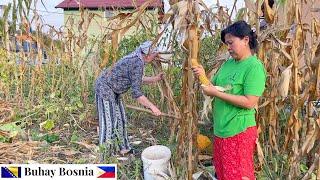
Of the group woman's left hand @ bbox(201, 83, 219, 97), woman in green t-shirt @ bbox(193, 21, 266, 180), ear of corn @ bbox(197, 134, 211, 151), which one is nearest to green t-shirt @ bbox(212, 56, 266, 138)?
woman in green t-shirt @ bbox(193, 21, 266, 180)

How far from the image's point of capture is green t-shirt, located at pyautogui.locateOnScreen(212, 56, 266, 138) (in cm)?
225

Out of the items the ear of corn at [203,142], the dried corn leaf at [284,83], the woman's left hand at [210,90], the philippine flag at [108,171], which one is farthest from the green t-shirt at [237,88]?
the philippine flag at [108,171]

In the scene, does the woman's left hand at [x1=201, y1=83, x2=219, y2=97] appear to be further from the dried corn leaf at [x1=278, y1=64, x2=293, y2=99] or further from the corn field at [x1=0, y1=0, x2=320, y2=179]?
the dried corn leaf at [x1=278, y1=64, x2=293, y2=99]

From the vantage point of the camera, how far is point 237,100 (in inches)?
88.1

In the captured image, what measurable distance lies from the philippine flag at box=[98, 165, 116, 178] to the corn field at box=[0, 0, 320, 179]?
17 cm

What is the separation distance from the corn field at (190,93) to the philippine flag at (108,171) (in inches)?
6.6

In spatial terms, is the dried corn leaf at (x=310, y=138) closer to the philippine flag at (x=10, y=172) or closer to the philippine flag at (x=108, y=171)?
the philippine flag at (x=108, y=171)

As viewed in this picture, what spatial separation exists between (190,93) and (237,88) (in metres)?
0.33

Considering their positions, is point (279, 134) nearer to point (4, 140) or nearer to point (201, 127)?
point (201, 127)

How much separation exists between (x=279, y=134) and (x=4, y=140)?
216cm

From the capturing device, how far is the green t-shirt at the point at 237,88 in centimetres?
225

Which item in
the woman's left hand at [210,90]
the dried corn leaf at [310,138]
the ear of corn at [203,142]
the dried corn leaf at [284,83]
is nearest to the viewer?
the woman's left hand at [210,90]

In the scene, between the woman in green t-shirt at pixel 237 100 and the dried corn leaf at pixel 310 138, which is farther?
the dried corn leaf at pixel 310 138

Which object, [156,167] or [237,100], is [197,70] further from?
[156,167]
